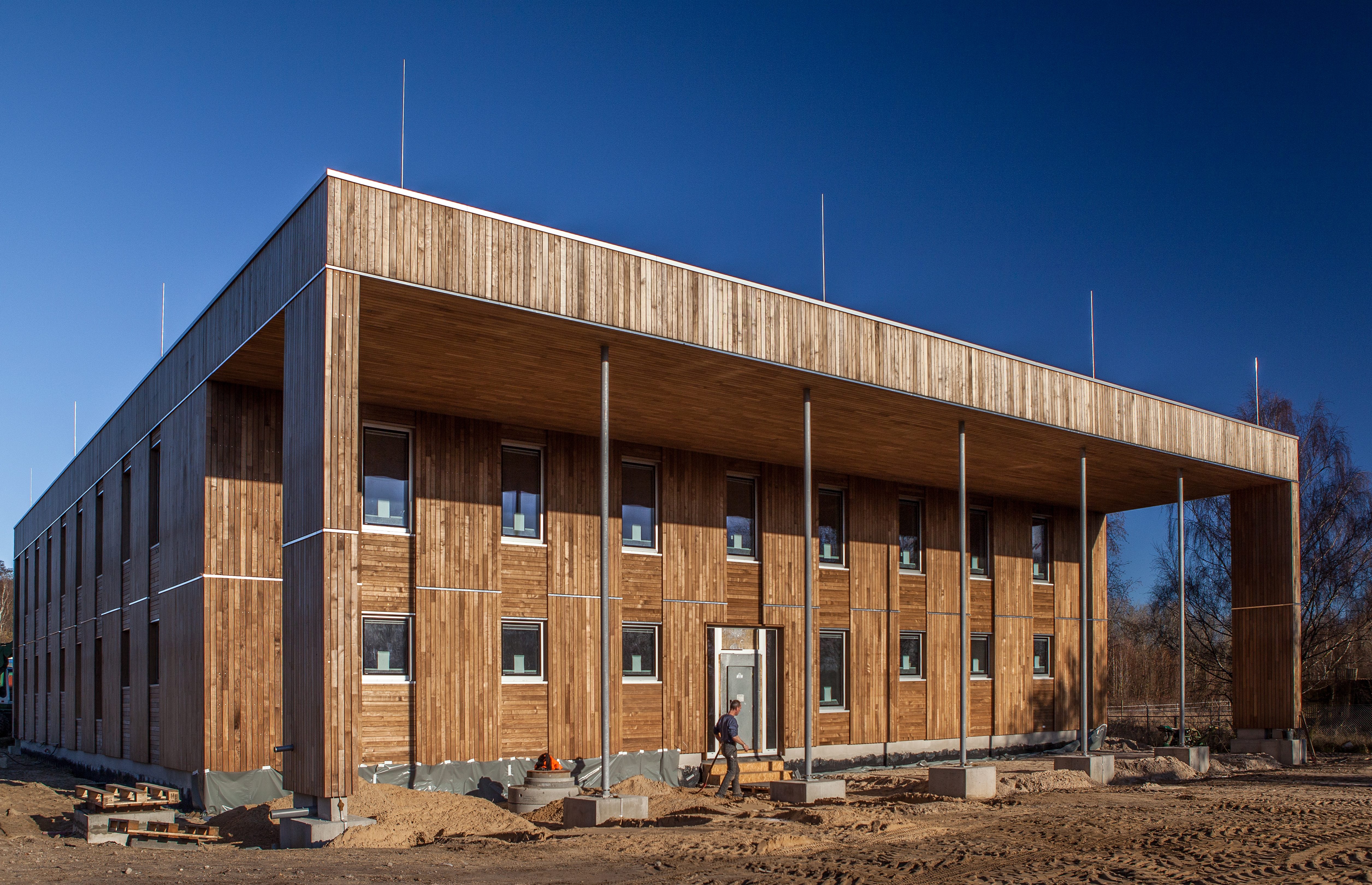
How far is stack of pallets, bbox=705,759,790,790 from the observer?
1747 centimetres

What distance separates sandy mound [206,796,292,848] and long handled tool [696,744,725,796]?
19.3ft

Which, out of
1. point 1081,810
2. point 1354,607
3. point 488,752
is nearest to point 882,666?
point 1081,810

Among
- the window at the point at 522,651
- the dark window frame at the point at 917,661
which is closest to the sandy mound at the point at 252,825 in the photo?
the window at the point at 522,651

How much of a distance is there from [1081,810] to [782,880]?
23.0ft

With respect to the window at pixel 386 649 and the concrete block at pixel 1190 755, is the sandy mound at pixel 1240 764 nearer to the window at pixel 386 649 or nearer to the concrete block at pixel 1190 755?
the concrete block at pixel 1190 755

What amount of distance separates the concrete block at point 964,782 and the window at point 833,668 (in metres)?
4.51

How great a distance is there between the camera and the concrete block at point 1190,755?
20.6 metres

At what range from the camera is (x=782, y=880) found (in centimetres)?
923

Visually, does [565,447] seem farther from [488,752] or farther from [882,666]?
[882,666]

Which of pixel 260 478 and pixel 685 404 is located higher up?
pixel 685 404

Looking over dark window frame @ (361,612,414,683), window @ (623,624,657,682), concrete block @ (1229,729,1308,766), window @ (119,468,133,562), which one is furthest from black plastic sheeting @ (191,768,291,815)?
concrete block @ (1229,729,1308,766)

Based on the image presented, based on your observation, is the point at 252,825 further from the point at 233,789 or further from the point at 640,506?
the point at 640,506

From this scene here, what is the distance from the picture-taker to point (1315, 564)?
1427 inches

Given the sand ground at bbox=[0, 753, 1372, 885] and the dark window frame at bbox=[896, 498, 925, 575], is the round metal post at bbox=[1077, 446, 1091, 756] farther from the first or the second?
the dark window frame at bbox=[896, 498, 925, 575]
